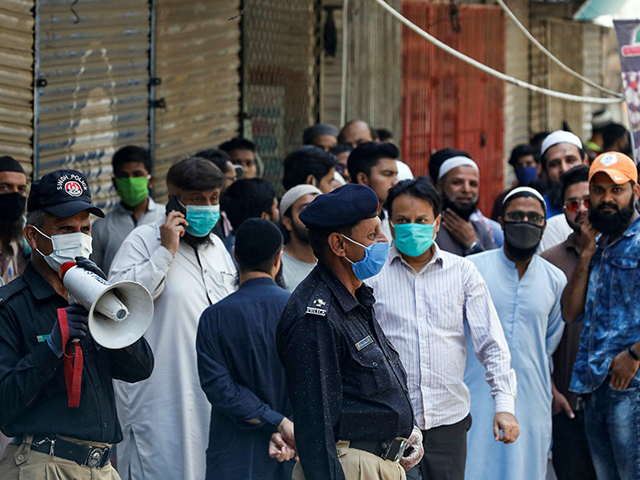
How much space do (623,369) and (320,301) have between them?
2341 millimetres

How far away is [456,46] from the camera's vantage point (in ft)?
37.9

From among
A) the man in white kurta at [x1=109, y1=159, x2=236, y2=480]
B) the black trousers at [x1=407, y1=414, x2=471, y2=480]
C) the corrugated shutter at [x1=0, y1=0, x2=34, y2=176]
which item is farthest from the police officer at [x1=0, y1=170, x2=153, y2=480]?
the corrugated shutter at [x1=0, y1=0, x2=34, y2=176]

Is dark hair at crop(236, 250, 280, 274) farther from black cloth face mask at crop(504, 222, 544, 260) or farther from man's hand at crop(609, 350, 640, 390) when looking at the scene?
man's hand at crop(609, 350, 640, 390)

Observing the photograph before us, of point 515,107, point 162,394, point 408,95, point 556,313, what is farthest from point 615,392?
point 515,107

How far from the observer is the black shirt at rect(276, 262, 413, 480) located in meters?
3.24

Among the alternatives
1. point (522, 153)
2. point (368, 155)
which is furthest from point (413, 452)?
point (522, 153)

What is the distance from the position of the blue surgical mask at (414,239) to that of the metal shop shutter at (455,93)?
249 inches

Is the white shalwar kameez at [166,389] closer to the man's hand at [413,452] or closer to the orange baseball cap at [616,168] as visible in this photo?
the man's hand at [413,452]

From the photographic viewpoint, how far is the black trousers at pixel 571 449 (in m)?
5.50

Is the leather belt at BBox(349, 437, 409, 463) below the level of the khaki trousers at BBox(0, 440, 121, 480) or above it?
above

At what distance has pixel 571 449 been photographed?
5.54m

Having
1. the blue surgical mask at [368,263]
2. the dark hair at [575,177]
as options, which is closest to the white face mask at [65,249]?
the blue surgical mask at [368,263]

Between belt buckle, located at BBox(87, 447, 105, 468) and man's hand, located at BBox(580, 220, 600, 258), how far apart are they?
3098 mm

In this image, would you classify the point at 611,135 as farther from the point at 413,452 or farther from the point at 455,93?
the point at 413,452
